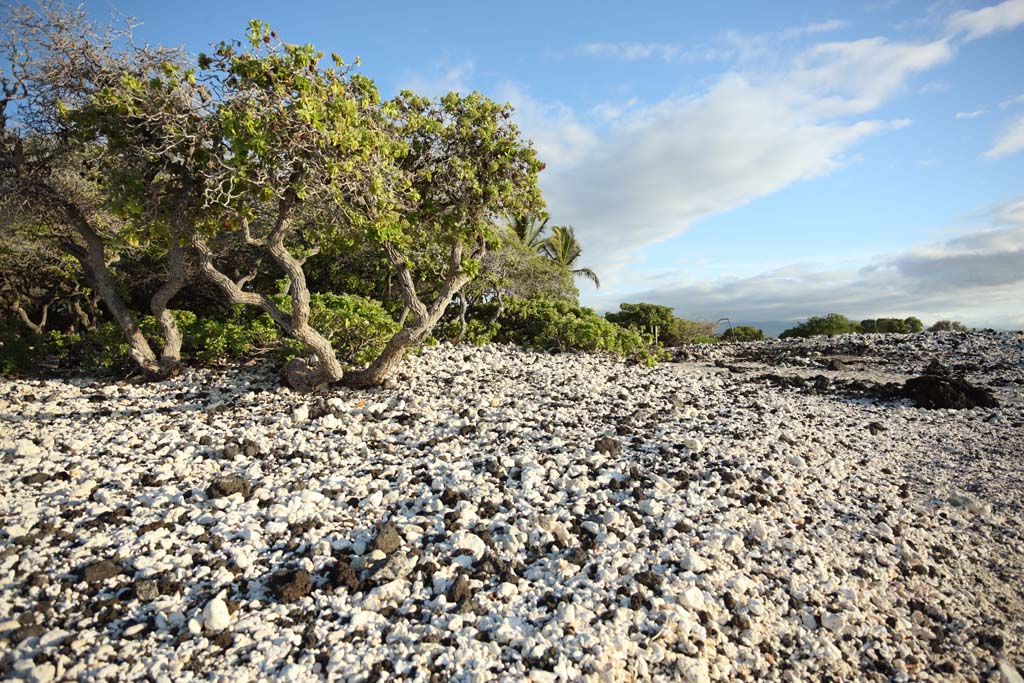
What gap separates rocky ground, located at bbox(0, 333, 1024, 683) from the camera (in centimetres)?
327

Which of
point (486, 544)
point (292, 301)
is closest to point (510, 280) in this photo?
point (292, 301)

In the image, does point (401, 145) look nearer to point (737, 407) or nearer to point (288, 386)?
point (288, 386)

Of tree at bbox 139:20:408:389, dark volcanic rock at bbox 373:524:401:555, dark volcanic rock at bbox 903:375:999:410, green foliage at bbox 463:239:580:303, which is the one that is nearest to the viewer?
dark volcanic rock at bbox 373:524:401:555

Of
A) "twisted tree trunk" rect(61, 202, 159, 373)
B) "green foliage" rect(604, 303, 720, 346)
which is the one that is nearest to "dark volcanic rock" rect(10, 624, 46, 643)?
"twisted tree trunk" rect(61, 202, 159, 373)

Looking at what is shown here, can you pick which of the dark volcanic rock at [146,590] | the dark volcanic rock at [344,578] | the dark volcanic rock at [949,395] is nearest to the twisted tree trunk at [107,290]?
the dark volcanic rock at [146,590]

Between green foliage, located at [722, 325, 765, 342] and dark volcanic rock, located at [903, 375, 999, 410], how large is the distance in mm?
13293

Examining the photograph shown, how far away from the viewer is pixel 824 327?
76.9 feet

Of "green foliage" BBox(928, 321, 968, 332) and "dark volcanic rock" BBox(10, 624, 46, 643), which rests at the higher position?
"green foliage" BBox(928, 321, 968, 332)

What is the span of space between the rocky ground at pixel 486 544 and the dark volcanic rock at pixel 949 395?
68.8 inches

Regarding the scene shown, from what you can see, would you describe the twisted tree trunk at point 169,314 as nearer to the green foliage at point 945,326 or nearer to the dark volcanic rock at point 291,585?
the dark volcanic rock at point 291,585

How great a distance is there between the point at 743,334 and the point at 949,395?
1492cm

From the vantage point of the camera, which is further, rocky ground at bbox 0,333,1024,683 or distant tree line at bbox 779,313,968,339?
distant tree line at bbox 779,313,968,339

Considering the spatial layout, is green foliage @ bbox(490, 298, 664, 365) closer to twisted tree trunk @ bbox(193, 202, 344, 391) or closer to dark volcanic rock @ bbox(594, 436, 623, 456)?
twisted tree trunk @ bbox(193, 202, 344, 391)

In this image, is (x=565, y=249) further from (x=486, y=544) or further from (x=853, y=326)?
(x=486, y=544)
